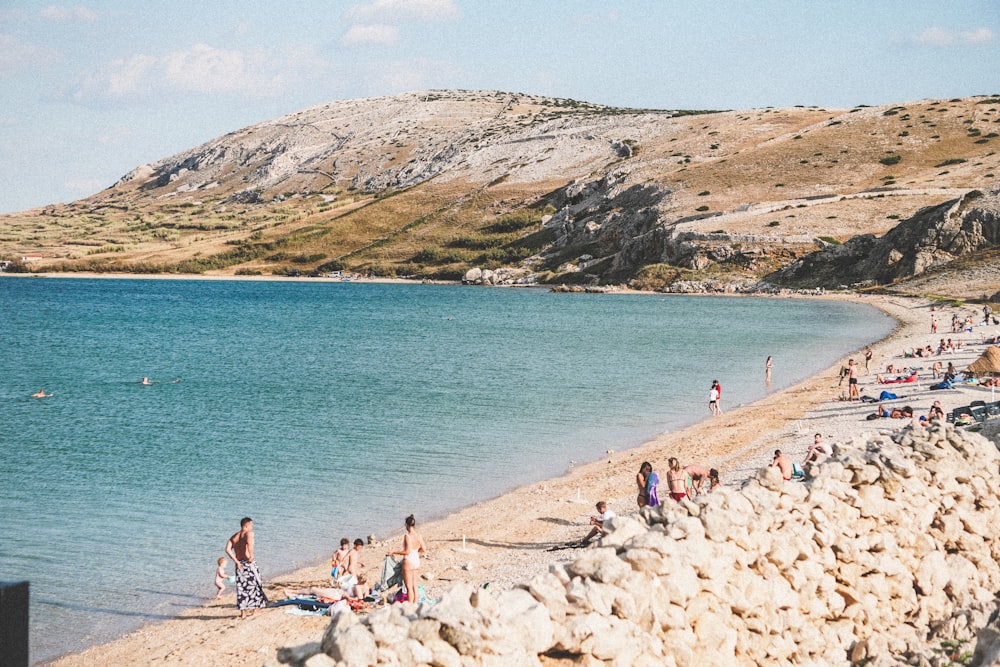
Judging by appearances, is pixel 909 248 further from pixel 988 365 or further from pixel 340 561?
pixel 340 561

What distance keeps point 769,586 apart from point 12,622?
7588 millimetres

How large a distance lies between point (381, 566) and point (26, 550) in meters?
7.37

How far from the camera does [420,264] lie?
128000mm

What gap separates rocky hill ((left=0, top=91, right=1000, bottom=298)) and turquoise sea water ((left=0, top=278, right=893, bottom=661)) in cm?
1680

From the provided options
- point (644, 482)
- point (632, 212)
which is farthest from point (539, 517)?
point (632, 212)

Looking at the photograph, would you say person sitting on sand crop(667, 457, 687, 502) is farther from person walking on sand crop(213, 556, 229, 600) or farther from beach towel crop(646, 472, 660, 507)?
person walking on sand crop(213, 556, 229, 600)

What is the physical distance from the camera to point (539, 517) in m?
18.1

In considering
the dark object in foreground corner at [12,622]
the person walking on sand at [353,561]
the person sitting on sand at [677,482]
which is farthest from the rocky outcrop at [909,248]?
the dark object in foreground corner at [12,622]

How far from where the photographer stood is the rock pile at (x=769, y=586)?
6.98m

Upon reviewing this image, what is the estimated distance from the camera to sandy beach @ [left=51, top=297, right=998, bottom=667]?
40.6ft

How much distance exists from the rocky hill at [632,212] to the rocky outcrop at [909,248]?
173 millimetres

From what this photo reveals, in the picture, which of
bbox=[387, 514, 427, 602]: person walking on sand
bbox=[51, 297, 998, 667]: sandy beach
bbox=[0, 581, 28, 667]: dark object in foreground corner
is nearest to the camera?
bbox=[0, 581, 28, 667]: dark object in foreground corner

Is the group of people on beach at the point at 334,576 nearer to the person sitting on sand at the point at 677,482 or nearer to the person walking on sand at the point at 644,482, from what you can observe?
Answer: the person walking on sand at the point at 644,482

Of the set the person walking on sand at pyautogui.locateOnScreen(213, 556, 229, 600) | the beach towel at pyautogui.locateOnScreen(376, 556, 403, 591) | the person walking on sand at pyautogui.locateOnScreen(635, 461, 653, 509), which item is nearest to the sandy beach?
the person walking on sand at pyautogui.locateOnScreen(213, 556, 229, 600)
